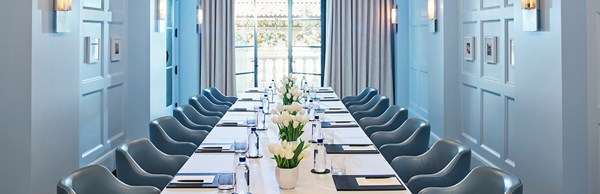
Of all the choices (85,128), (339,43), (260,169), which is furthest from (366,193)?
(339,43)

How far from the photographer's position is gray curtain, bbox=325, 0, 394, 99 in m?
9.45

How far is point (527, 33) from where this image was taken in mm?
4707

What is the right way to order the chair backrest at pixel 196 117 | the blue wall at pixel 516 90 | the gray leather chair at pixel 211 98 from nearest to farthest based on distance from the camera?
the blue wall at pixel 516 90 → the chair backrest at pixel 196 117 → the gray leather chair at pixel 211 98

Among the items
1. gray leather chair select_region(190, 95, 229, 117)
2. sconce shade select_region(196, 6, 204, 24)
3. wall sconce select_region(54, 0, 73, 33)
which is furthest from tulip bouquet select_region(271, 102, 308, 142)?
sconce shade select_region(196, 6, 204, 24)

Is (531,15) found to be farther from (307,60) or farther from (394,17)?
(307,60)

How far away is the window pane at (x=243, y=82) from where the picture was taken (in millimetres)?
9830

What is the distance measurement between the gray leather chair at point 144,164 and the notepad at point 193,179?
49cm

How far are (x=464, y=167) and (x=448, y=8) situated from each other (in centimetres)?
374

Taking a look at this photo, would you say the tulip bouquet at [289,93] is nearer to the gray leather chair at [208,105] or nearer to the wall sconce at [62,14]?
the gray leather chair at [208,105]

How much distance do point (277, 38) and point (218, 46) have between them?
38.1 inches

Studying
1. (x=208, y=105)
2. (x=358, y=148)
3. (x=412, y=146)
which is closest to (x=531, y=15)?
(x=412, y=146)

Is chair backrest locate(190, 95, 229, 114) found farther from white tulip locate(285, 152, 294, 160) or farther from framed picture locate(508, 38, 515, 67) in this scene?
white tulip locate(285, 152, 294, 160)

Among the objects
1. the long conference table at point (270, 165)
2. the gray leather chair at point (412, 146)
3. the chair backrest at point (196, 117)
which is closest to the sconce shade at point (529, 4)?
the gray leather chair at point (412, 146)
